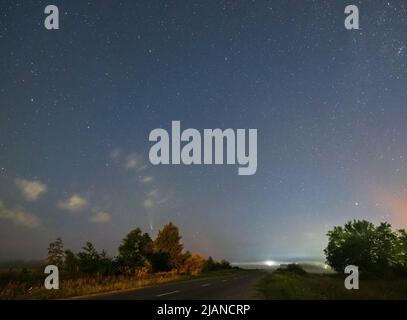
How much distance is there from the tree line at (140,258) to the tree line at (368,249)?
30.7m

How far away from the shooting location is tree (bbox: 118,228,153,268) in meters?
43.2

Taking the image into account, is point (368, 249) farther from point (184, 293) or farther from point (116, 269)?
point (184, 293)

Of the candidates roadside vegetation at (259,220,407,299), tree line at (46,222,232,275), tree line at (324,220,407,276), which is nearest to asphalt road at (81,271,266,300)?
tree line at (46,222,232,275)

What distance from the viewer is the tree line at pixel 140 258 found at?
3428cm

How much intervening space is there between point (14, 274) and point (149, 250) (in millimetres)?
25313

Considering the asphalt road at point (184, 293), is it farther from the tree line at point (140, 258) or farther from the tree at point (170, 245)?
the tree at point (170, 245)

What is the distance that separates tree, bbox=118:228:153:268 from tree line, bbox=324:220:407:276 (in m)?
38.3

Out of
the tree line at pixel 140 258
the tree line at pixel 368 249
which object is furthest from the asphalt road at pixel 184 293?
the tree line at pixel 368 249

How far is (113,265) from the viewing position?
3631 centimetres

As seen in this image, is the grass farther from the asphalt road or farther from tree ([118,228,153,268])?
tree ([118,228,153,268])
